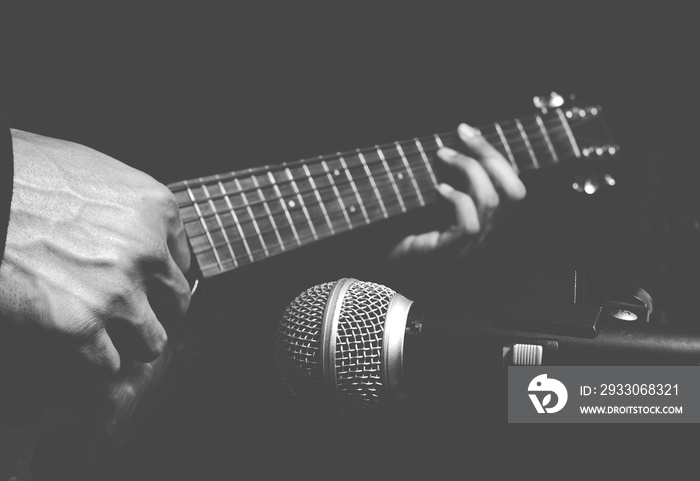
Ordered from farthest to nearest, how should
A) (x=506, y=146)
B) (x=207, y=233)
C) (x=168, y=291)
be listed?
(x=506, y=146) < (x=207, y=233) < (x=168, y=291)

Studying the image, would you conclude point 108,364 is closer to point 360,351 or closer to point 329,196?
point 360,351

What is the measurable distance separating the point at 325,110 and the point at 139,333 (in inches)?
29.4

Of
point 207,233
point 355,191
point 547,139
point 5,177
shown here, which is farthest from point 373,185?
point 5,177

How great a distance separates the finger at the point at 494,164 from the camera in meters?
1.31

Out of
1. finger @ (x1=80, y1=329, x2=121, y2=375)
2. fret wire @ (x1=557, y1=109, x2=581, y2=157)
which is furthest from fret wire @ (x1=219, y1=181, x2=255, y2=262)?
fret wire @ (x1=557, y1=109, x2=581, y2=157)

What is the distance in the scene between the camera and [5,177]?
66 centimetres

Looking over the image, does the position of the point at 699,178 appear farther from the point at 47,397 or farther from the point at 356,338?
the point at 47,397

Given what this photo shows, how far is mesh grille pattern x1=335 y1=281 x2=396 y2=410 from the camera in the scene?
59cm

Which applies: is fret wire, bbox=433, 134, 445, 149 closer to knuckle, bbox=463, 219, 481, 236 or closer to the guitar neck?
the guitar neck

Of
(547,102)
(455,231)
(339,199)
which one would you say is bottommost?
(455,231)

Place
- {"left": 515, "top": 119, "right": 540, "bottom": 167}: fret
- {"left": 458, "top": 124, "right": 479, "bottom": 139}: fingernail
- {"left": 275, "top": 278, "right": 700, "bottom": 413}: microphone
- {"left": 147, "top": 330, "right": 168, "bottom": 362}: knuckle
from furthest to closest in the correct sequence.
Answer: {"left": 515, "top": 119, "right": 540, "bottom": 167}: fret
{"left": 458, "top": 124, "right": 479, "bottom": 139}: fingernail
{"left": 147, "top": 330, "right": 168, "bottom": 362}: knuckle
{"left": 275, "top": 278, "right": 700, "bottom": 413}: microphone

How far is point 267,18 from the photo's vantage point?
130 centimetres

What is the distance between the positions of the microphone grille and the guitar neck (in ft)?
1.26

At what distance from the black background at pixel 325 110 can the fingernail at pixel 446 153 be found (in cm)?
12
